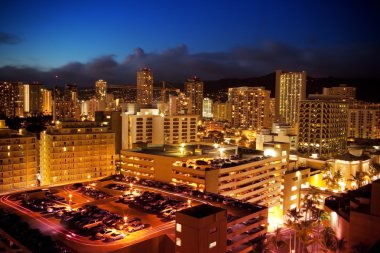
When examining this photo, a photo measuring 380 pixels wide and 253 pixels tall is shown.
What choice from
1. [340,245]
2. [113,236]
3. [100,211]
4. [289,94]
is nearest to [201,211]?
[113,236]

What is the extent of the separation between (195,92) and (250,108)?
25.8 m

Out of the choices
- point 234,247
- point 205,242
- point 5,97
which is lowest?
point 234,247

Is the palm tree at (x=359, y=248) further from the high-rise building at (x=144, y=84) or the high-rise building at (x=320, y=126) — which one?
the high-rise building at (x=144, y=84)

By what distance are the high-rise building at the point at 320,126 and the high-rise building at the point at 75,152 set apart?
1235 inches

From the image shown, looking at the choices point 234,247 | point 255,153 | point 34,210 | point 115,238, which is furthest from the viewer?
point 255,153

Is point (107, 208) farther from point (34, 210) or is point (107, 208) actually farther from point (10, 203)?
point (10, 203)

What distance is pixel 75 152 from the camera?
38219 millimetres

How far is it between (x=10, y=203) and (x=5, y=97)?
256 ft

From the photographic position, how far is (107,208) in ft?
73.0

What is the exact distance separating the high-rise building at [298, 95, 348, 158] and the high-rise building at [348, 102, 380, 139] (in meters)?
14.1

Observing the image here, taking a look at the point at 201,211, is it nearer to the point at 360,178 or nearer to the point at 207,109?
the point at 360,178

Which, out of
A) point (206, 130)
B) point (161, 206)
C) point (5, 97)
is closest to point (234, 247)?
point (161, 206)

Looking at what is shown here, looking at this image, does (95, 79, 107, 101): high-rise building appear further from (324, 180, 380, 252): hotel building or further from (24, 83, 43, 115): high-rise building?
(324, 180, 380, 252): hotel building

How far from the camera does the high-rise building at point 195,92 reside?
11075cm
